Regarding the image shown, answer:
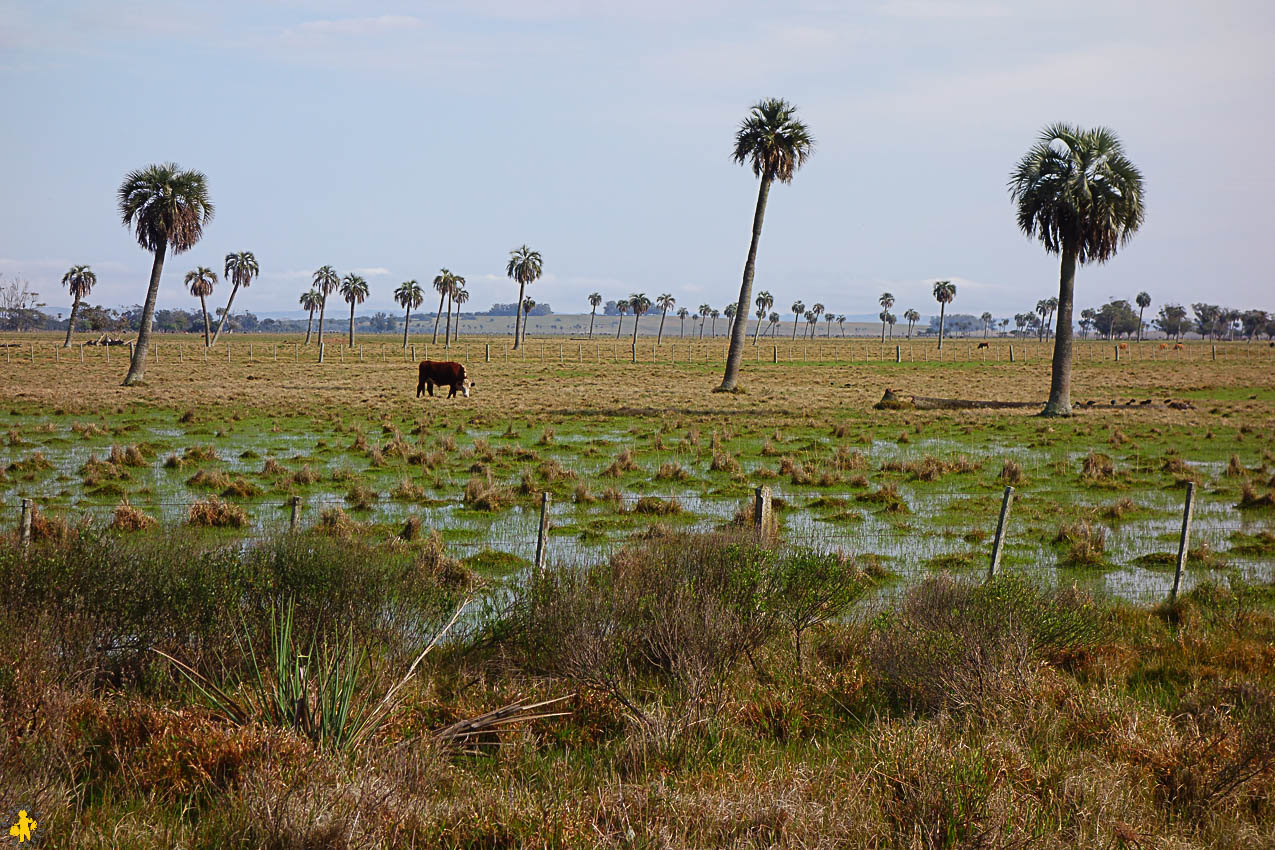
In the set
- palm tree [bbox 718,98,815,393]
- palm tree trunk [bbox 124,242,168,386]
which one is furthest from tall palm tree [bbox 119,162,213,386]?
palm tree [bbox 718,98,815,393]

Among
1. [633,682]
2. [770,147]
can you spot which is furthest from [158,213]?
[633,682]

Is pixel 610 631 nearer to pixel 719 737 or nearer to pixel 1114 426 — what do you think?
pixel 719 737

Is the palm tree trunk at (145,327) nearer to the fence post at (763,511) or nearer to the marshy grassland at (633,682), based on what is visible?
the marshy grassland at (633,682)

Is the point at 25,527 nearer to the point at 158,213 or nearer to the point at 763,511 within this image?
the point at 763,511

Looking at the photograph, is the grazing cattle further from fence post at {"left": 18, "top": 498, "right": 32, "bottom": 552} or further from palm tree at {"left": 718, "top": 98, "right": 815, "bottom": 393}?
fence post at {"left": 18, "top": 498, "right": 32, "bottom": 552}

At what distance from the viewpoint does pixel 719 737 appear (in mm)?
7578

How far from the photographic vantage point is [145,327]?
53.6 meters

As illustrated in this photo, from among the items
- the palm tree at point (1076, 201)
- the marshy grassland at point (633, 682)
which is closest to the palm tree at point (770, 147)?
the palm tree at point (1076, 201)

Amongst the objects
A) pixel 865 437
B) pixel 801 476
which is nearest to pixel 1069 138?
pixel 865 437

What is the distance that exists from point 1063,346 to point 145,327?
44.2 m

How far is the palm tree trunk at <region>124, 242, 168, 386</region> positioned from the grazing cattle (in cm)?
1590

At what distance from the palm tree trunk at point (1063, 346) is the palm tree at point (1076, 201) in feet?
0.12

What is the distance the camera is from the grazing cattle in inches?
1818

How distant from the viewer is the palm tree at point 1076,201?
→ 36.7 metres
